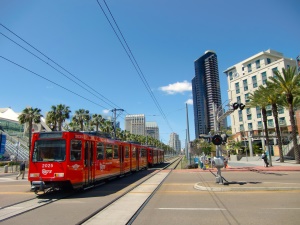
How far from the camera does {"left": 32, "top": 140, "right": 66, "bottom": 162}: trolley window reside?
12562 mm

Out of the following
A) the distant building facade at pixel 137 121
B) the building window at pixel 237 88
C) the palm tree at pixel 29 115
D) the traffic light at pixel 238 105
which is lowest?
the traffic light at pixel 238 105

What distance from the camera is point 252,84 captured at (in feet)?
239

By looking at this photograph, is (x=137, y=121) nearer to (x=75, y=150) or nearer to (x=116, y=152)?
(x=116, y=152)

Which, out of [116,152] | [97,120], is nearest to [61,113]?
[97,120]

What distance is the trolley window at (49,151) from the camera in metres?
12.6

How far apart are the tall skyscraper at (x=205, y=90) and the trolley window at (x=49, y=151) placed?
46.5 m

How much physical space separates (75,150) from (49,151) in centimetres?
121

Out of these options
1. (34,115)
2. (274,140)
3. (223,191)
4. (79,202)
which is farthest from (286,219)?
(274,140)

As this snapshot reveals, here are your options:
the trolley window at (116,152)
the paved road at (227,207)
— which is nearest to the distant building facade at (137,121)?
the trolley window at (116,152)

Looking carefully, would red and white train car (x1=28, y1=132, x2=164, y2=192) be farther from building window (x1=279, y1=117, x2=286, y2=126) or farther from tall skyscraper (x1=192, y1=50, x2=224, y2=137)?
building window (x1=279, y1=117, x2=286, y2=126)

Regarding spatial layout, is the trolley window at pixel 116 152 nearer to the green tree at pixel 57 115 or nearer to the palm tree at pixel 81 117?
the green tree at pixel 57 115

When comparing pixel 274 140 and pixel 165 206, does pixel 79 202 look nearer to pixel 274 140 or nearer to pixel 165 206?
pixel 165 206

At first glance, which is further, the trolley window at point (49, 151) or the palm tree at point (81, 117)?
the palm tree at point (81, 117)

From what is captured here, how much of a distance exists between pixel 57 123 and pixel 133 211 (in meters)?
45.7
